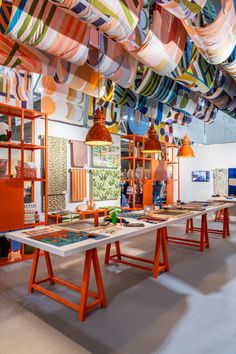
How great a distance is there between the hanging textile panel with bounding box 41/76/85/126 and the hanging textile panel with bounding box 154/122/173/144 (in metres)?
3.30

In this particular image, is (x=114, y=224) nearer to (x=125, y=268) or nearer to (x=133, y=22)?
(x=125, y=268)

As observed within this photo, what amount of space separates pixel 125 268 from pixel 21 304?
158 cm

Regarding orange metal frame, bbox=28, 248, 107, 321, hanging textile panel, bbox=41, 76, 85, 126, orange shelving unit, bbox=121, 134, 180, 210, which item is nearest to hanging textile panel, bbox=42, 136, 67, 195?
hanging textile panel, bbox=41, 76, 85, 126

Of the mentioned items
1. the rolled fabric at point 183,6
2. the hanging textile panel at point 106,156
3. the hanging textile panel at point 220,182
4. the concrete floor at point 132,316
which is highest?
the rolled fabric at point 183,6

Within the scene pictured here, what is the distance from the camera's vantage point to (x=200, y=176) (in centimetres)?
1034

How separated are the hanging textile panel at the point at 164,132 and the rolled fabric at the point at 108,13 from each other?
6.22 meters

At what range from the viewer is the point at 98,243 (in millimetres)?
2537

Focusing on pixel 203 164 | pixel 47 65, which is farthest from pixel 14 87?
pixel 203 164

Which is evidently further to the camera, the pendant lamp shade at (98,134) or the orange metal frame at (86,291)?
the pendant lamp shade at (98,134)

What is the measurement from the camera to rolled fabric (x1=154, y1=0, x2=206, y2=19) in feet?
6.91

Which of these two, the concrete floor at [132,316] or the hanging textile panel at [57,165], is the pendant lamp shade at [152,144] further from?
the hanging textile panel at [57,165]

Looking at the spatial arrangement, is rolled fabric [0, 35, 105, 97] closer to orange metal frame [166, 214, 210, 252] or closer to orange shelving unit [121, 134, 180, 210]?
orange metal frame [166, 214, 210, 252]

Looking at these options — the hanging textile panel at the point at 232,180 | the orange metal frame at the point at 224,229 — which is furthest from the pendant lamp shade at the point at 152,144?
the hanging textile panel at the point at 232,180

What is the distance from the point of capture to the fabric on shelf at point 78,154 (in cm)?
580
